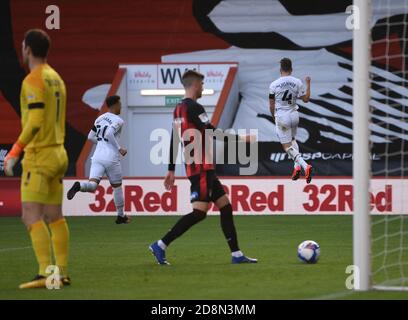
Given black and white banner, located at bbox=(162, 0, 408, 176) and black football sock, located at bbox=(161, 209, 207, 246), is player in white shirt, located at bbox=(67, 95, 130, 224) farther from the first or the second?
black and white banner, located at bbox=(162, 0, 408, 176)

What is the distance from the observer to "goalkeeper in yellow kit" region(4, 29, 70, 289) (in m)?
8.65

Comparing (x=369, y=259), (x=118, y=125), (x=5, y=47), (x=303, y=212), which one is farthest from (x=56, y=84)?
(x=5, y=47)

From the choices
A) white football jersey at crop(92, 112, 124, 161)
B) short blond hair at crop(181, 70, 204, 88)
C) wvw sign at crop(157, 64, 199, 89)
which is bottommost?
short blond hair at crop(181, 70, 204, 88)

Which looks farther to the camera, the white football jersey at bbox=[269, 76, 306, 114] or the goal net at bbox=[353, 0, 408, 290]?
the white football jersey at bbox=[269, 76, 306, 114]

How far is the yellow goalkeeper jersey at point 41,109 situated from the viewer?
28.2ft

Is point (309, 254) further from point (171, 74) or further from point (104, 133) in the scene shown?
point (171, 74)

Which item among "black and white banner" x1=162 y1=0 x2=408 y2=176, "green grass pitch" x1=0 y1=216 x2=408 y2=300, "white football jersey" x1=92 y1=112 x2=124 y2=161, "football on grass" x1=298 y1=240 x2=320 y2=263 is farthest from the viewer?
"black and white banner" x1=162 y1=0 x2=408 y2=176

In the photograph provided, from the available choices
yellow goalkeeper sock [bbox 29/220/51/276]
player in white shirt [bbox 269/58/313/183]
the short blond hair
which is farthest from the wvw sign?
yellow goalkeeper sock [bbox 29/220/51/276]

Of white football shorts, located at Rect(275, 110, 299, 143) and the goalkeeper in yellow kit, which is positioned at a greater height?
white football shorts, located at Rect(275, 110, 299, 143)

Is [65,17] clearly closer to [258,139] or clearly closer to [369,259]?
[258,139]

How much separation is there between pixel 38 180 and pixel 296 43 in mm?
17791

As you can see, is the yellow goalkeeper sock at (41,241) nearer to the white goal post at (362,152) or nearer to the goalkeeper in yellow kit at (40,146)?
the goalkeeper in yellow kit at (40,146)

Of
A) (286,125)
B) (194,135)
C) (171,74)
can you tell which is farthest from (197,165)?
(171,74)

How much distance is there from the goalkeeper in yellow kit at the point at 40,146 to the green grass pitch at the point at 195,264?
0.60 metres
